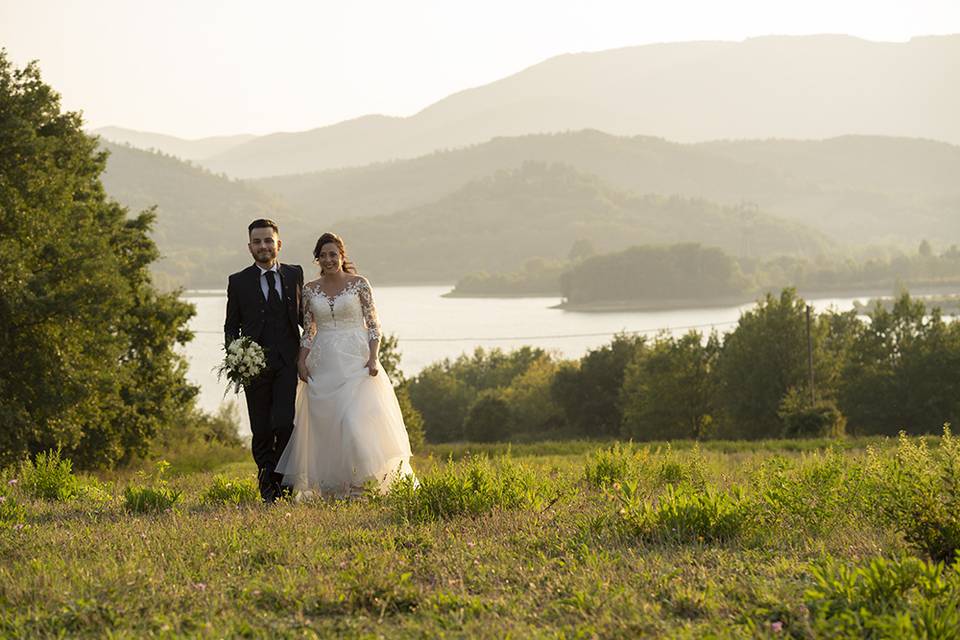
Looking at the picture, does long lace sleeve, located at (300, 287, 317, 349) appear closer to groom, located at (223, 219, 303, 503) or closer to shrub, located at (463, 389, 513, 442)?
groom, located at (223, 219, 303, 503)

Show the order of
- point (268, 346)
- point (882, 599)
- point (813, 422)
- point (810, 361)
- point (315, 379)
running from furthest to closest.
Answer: point (810, 361), point (813, 422), point (315, 379), point (268, 346), point (882, 599)

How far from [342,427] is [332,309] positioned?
1.08 meters

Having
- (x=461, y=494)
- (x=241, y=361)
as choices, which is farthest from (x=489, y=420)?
(x=461, y=494)

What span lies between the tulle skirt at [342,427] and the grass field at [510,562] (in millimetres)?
1060

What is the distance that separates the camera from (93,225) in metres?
26.8

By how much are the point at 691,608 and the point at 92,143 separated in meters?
27.2

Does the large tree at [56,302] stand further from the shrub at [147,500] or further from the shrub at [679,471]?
the shrub at [679,471]

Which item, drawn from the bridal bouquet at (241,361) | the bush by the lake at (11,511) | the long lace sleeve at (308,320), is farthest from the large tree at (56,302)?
the bush by the lake at (11,511)

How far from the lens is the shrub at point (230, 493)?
802 centimetres

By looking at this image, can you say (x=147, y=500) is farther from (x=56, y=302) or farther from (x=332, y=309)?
(x=56, y=302)

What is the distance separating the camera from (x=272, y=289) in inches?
328

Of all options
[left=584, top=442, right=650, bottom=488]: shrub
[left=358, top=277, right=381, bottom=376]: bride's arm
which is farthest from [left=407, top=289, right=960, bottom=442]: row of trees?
[left=358, top=277, right=381, bottom=376]: bride's arm

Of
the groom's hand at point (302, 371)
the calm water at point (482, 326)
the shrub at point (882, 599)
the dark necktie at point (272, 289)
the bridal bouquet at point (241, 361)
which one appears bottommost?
the calm water at point (482, 326)

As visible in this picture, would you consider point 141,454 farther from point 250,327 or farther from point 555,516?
point 555,516
